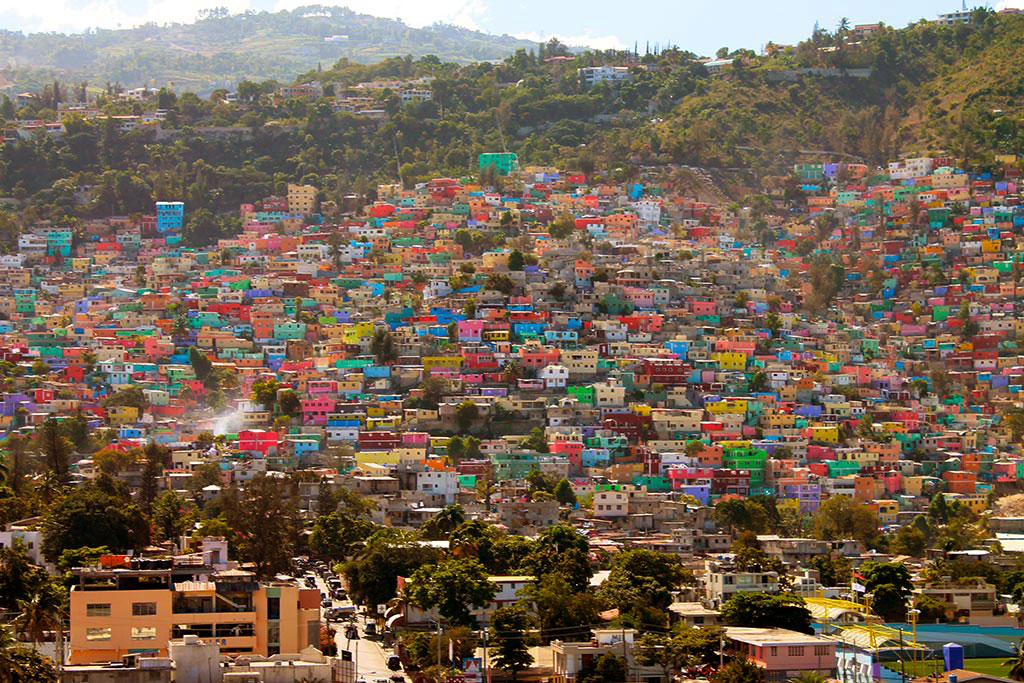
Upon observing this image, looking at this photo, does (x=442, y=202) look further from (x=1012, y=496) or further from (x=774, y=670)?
(x=774, y=670)

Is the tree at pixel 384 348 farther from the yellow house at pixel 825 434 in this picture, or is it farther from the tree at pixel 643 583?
the tree at pixel 643 583

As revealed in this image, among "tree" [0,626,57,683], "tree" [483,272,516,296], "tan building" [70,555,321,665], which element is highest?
"tree" [483,272,516,296]

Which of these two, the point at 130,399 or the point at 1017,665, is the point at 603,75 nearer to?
the point at 130,399

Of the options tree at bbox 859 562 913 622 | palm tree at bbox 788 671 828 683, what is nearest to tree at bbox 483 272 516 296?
tree at bbox 859 562 913 622

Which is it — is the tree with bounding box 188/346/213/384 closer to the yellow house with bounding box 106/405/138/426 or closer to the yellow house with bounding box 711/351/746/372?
the yellow house with bounding box 106/405/138/426

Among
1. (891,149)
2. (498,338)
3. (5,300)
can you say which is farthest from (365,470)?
(891,149)

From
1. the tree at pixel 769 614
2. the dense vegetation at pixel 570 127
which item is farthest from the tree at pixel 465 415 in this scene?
the dense vegetation at pixel 570 127

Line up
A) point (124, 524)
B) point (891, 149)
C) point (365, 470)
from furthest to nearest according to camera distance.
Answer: point (891, 149) < point (365, 470) < point (124, 524)
